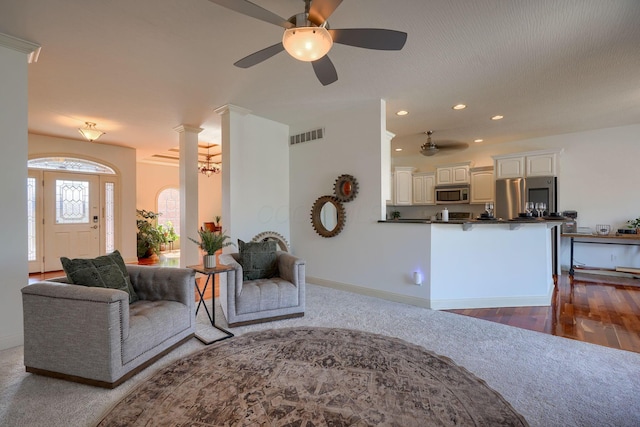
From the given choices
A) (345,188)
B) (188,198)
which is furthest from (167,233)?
(345,188)

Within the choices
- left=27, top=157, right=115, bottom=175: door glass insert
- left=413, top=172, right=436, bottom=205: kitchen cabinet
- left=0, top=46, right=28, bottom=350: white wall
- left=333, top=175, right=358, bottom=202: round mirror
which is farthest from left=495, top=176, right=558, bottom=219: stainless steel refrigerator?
left=27, top=157, right=115, bottom=175: door glass insert

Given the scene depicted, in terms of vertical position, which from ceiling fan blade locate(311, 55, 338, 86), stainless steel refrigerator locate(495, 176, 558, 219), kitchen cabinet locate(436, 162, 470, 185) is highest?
ceiling fan blade locate(311, 55, 338, 86)

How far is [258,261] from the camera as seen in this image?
3453 mm

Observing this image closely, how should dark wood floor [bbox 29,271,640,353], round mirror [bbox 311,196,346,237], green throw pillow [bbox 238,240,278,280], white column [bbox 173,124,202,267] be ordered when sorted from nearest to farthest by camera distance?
dark wood floor [bbox 29,271,640,353], green throw pillow [bbox 238,240,278,280], round mirror [bbox 311,196,346,237], white column [bbox 173,124,202,267]

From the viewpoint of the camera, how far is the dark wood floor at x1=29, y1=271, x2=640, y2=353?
283 cm

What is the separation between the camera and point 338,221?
179 inches

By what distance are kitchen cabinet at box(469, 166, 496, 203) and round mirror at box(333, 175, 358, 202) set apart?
3641mm

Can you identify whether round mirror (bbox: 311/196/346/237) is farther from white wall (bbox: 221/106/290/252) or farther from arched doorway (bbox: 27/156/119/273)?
A: arched doorway (bbox: 27/156/119/273)

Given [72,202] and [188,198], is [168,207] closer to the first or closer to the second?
[72,202]

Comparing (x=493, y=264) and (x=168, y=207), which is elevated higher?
(x=168, y=207)

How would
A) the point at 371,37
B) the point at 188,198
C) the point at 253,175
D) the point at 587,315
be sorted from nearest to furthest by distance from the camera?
the point at 371,37 < the point at 587,315 < the point at 253,175 < the point at 188,198

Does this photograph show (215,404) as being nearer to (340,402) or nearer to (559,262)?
(340,402)

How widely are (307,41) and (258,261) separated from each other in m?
2.41

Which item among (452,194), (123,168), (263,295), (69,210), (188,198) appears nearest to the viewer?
(263,295)
